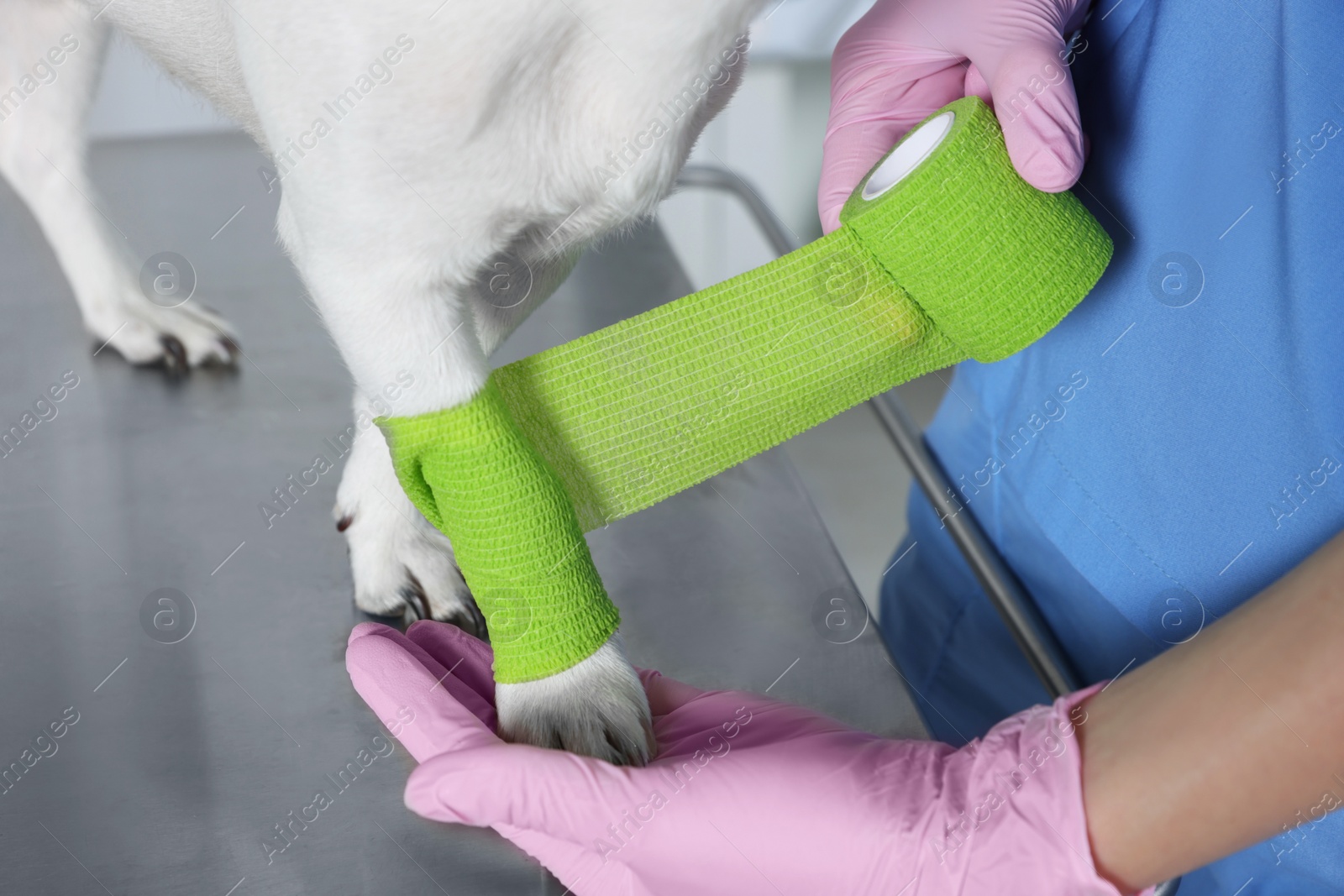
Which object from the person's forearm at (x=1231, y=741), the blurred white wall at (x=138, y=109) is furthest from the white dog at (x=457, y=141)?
the blurred white wall at (x=138, y=109)

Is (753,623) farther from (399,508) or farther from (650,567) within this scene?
(399,508)

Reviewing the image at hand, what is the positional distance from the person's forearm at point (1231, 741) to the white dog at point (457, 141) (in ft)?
0.82

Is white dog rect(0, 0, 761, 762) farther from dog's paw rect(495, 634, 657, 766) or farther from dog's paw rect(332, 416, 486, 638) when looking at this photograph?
dog's paw rect(332, 416, 486, 638)

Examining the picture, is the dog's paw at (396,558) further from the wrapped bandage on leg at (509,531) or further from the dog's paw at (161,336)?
the dog's paw at (161,336)

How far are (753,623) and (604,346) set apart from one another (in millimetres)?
284

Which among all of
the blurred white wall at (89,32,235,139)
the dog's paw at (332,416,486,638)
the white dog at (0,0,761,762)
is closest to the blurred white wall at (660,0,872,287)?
the blurred white wall at (89,32,235,139)

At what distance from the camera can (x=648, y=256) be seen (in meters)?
1.33

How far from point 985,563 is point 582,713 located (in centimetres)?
38

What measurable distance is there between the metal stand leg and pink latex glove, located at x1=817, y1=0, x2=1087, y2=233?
12cm

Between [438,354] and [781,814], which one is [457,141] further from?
[781,814]

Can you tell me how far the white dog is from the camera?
0.42 meters

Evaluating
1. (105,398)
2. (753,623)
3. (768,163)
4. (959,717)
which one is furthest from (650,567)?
(768,163)

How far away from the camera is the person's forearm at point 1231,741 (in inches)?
17.4

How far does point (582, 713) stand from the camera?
592 mm
